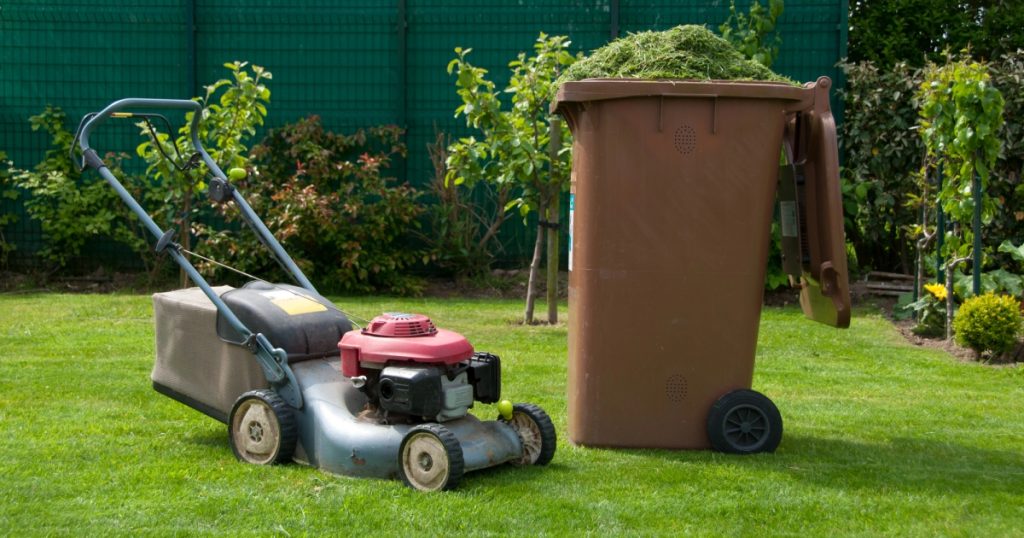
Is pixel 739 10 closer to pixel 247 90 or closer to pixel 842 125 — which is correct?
pixel 842 125

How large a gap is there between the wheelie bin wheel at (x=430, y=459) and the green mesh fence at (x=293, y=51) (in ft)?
25.3

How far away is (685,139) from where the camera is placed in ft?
17.9

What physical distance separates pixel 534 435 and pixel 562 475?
0.75 ft

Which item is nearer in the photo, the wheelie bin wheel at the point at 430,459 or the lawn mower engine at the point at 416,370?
the wheelie bin wheel at the point at 430,459

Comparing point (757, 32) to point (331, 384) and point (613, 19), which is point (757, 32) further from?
point (331, 384)

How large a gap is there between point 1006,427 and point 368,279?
698 centimetres

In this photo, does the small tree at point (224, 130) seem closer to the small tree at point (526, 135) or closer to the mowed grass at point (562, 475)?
the small tree at point (526, 135)

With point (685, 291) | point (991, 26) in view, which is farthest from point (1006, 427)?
point (991, 26)

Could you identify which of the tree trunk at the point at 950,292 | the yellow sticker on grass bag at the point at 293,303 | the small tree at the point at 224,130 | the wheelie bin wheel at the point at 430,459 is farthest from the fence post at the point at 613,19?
the wheelie bin wheel at the point at 430,459

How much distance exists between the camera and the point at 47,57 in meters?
12.8

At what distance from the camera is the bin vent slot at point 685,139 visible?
17.9ft

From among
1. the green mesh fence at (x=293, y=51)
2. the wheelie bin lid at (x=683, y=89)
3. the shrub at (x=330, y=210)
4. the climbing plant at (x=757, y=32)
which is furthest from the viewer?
the green mesh fence at (x=293, y=51)

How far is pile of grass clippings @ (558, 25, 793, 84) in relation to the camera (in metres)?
5.57

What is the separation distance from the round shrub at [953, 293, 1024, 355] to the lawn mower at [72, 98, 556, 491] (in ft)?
14.0
